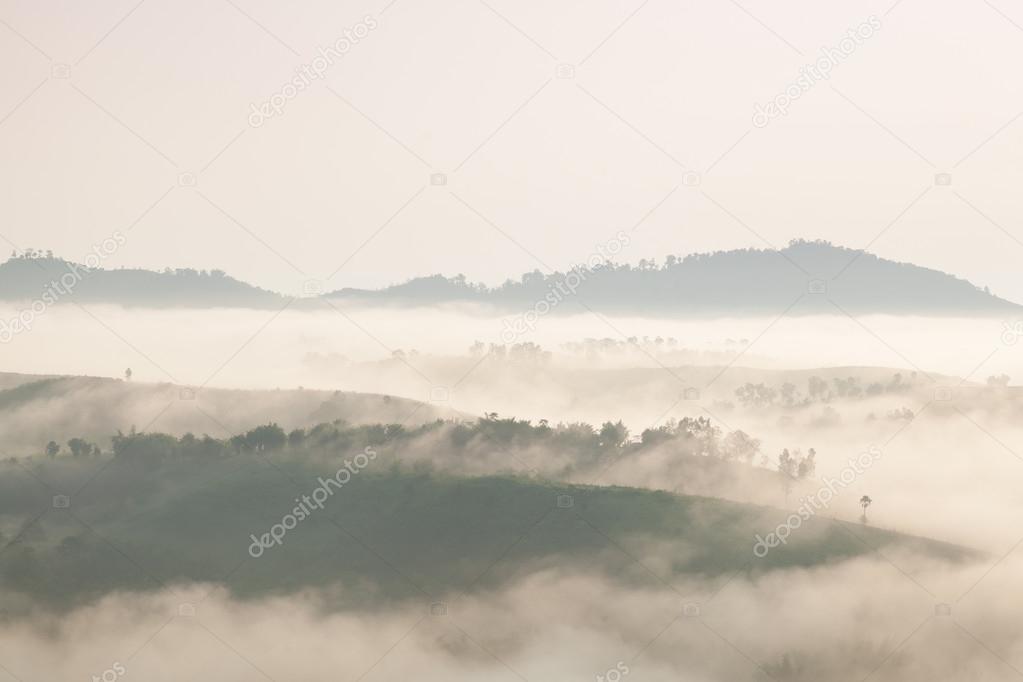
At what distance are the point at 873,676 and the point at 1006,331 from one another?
53.1 meters

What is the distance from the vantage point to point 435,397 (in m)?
132

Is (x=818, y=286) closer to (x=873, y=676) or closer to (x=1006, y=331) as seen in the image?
(x=1006, y=331)

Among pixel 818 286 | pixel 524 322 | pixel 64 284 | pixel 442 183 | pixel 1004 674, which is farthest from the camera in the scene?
pixel 1004 674

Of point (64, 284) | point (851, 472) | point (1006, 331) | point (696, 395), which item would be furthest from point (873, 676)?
point (64, 284)

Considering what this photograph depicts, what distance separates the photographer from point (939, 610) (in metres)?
195

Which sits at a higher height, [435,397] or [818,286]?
[818,286]

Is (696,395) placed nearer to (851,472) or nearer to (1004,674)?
(851,472)

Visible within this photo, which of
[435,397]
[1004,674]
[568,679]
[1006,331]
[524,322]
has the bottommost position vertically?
[568,679]

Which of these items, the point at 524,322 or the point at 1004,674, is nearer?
the point at 524,322

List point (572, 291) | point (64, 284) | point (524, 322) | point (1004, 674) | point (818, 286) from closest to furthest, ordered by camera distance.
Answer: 1. point (818, 286)
2. point (524, 322)
3. point (572, 291)
4. point (64, 284)
5. point (1004, 674)

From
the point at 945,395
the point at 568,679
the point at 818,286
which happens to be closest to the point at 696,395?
the point at 818,286

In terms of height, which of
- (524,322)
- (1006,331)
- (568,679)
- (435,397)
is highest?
(1006,331)

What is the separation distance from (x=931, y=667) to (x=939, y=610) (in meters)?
10.6

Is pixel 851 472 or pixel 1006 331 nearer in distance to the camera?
pixel 851 472
